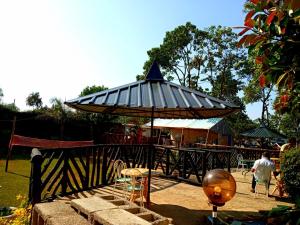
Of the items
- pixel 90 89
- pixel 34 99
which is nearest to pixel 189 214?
pixel 90 89

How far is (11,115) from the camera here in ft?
77.6

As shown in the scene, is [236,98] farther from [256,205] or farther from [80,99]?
[80,99]

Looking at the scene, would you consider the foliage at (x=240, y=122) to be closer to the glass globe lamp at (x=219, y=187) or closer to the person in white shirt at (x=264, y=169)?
the person in white shirt at (x=264, y=169)

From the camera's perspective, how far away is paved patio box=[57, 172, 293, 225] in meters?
5.96

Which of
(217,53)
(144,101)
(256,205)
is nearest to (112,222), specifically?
(144,101)

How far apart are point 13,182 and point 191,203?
7.39 m

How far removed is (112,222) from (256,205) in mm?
5710

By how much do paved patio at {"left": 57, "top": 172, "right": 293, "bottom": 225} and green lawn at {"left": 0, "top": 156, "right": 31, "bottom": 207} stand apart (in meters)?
2.83

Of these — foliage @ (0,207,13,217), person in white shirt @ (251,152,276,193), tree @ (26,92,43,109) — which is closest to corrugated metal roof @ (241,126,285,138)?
A: person in white shirt @ (251,152,276,193)

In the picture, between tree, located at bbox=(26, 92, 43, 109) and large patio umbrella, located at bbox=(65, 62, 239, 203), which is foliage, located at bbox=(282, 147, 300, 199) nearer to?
large patio umbrella, located at bbox=(65, 62, 239, 203)

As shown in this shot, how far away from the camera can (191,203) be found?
6.94 meters

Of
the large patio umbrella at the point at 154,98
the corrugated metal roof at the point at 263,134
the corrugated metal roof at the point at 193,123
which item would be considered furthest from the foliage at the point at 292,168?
the corrugated metal roof at the point at 193,123

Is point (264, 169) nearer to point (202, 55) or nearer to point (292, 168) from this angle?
Answer: point (292, 168)

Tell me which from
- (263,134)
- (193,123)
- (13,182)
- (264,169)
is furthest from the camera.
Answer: (193,123)
